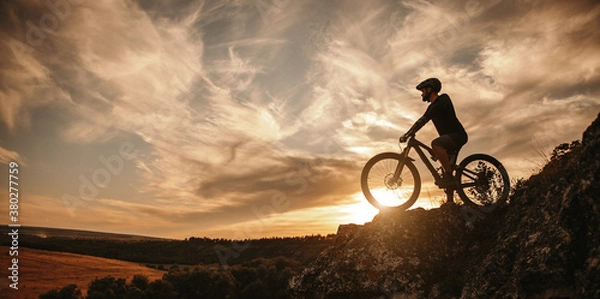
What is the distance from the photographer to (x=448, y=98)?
7.81 metres

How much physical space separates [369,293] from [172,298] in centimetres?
7695

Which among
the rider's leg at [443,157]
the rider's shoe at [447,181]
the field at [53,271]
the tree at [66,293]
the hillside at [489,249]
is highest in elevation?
the rider's leg at [443,157]

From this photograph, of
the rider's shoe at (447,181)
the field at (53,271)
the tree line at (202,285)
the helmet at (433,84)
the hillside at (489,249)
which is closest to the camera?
the hillside at (489,249)

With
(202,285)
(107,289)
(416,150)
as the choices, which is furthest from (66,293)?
(416,150)

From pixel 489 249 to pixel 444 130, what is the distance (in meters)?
2.93

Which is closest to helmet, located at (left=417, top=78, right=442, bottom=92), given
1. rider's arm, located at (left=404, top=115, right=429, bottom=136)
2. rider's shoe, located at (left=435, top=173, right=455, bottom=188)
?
rider's arm, located at (left=404, top=115, right=429, bottom=136)

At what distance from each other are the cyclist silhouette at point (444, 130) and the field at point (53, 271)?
73008 mm

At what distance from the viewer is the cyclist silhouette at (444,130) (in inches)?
303

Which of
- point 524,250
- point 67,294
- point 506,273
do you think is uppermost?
point 524,250

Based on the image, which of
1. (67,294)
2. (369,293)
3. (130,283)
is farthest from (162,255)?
(369,293)

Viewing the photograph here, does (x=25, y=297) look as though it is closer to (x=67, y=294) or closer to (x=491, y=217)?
(x=67, y=294)

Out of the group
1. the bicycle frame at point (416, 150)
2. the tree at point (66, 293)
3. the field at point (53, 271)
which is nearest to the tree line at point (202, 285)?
the tree at point (66, 293)

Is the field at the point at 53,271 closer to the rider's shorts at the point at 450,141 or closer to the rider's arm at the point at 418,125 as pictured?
the rider's arm at the point at 418,125

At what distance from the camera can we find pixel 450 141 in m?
7.66
